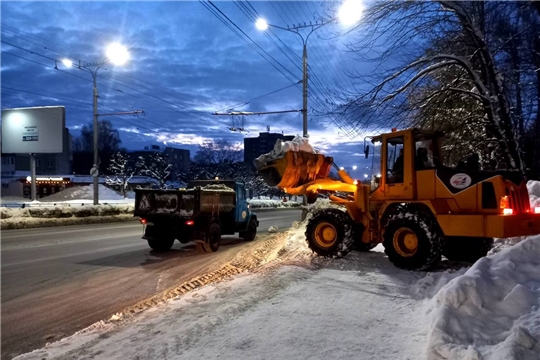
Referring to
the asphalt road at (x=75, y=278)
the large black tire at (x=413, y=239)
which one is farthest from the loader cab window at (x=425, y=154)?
the asphalt road at (x=75, y=278)

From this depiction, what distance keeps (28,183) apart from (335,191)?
59.5 m

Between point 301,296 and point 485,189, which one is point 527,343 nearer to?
point 301,296

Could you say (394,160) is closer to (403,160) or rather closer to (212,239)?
(403,160)

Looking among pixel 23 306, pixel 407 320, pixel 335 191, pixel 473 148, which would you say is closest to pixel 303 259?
pixel 335 191

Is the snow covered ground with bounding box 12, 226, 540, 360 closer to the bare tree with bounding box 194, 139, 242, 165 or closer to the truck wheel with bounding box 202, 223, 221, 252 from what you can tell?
the truck wheel with bounding box 202, 223, 221, 252

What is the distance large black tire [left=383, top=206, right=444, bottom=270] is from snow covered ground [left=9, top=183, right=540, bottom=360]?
1.23m

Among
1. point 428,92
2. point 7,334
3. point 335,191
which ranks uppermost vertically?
point 428,92

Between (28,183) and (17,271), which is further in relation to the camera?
(28,183)

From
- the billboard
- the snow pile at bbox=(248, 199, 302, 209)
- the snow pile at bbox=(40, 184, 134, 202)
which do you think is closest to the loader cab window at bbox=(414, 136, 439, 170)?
the billboard

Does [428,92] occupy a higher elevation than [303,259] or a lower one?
higher

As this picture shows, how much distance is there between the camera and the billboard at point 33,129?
3497 centimetres

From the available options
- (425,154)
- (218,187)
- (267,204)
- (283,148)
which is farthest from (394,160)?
(267,204)

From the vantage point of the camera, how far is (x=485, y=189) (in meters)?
7.91

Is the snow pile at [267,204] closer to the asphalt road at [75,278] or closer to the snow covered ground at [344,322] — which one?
the asphalt road at [75,278]
